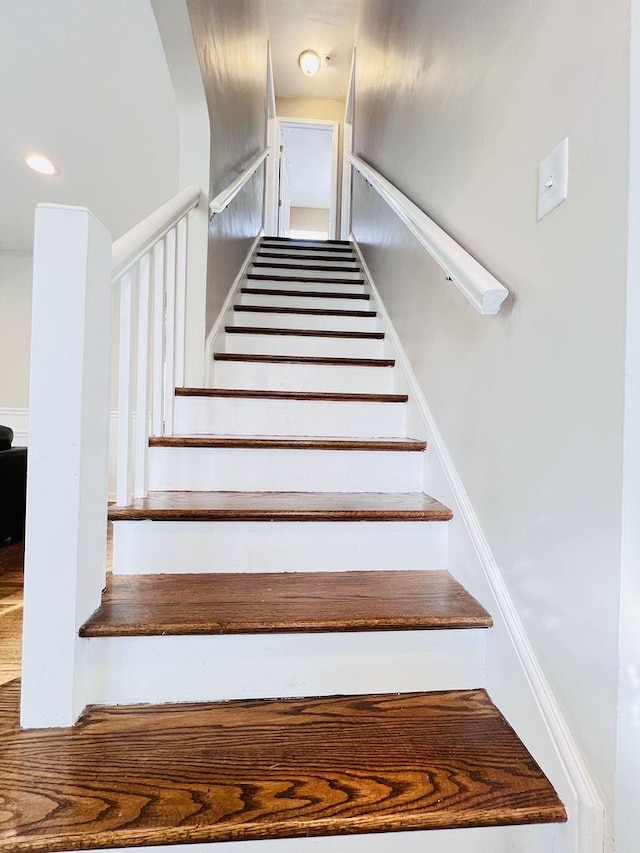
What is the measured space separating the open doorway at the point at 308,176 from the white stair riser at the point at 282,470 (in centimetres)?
453

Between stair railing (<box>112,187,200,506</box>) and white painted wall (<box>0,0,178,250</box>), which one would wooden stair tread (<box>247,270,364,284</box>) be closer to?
white painted wall (<box>0,0,178,250</box>)

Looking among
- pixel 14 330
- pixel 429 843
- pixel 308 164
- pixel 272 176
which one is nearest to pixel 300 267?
pixel 14 330

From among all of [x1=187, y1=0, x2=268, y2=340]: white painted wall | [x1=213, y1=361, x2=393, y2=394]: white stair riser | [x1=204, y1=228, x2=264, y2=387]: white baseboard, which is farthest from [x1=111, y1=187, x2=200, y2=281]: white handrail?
[x1=213, y1=361, x2=393, y2=394]: white stair riser

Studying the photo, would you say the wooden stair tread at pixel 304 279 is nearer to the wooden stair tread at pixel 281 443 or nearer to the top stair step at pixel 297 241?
the top stair step at pixel 297 241

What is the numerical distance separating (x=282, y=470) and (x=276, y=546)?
310mm

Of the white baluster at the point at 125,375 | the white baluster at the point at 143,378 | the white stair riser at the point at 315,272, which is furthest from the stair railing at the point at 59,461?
the white stair riser at the point at 315,272

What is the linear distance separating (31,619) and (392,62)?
2.89m

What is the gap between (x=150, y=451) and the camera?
1387mm

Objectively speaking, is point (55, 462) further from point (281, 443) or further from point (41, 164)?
point (41, 164)

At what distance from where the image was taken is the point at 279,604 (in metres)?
1.00

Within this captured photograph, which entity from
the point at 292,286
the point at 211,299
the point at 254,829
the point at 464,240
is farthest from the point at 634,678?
the point at 292,286

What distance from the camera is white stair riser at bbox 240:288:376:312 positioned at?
8.73ft

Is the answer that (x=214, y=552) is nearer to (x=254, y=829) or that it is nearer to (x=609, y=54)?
(x=254, y=829)

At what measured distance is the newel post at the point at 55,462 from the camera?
0.82 m
